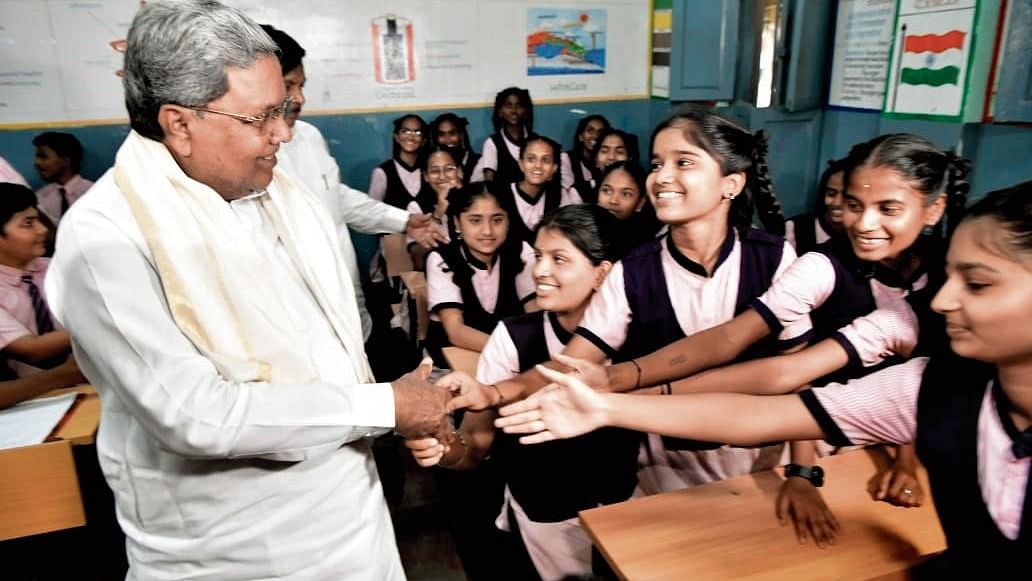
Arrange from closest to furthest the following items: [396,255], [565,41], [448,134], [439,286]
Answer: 1. [439,286]
2. [396,255]
3. [448,134]
4. [565,41]

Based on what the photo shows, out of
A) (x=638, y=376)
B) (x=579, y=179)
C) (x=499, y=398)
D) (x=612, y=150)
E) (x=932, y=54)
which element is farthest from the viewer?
(x=579, y=179)

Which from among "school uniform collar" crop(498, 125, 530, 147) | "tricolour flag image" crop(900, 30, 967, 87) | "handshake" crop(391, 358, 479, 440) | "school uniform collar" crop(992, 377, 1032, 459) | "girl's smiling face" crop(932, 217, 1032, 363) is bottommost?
"handshake" crop(391, 358, 479, 440)

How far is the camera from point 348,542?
1.33m

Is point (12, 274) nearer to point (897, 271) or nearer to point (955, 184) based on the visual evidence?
point (897, 271)

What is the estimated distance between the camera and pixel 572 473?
72.9 inches

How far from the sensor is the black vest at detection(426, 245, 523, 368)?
296 cm

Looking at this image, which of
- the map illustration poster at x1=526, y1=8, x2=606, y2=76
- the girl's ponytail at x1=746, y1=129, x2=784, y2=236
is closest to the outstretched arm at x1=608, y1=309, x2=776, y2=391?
the girl's ponytail at x1=746, y1=129, x2=784, y2=236

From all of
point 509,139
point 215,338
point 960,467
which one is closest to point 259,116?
point 215,338

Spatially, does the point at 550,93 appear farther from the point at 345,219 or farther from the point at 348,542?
the point at 348,542

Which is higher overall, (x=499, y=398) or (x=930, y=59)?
(x=930, y=59)

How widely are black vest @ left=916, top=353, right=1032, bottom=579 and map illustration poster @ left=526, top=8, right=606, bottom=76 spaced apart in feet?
18.3

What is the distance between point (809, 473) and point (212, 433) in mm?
1199

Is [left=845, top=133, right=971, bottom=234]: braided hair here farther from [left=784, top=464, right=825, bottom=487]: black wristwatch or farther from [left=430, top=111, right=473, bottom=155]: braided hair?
[left=430, top=111, right=473, bottom=155]: braided hair

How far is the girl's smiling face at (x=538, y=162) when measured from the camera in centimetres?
438
